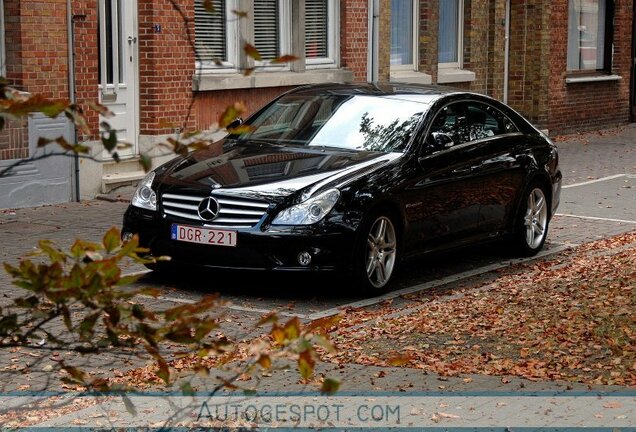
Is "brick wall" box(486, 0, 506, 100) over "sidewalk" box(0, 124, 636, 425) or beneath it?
over

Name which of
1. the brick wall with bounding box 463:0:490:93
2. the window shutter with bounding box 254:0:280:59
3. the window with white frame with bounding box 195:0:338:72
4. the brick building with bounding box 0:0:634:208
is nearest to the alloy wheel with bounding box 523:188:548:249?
the brick building with bounding box 0:0:634:208

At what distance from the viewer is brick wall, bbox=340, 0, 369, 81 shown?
20.6 meters

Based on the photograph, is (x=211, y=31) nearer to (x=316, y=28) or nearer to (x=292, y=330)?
(x=316, y=28)

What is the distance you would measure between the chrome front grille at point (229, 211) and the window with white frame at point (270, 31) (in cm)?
752

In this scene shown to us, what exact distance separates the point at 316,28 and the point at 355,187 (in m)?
11.0

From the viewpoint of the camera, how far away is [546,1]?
26.2m

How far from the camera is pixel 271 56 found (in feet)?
49.6

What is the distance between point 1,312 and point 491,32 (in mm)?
22653

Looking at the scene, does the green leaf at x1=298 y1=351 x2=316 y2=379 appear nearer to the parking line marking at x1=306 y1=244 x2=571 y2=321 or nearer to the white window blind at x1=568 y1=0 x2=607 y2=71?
the parking line marking at x1=306 y1=244 x2=571 y2=321

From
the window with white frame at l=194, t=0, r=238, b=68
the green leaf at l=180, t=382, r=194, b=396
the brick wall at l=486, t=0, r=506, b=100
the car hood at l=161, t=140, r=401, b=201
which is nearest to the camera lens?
the green leaf at l=180, t=382, r=194, b=396

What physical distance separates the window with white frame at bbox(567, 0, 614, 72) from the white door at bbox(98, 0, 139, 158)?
1361cm

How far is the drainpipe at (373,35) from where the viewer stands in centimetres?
2109

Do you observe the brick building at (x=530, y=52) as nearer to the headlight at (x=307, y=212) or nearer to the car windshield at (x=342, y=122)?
the car windshield at (x=342, y=122)

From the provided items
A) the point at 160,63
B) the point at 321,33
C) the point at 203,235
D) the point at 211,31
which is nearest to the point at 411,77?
the point at 321,33
